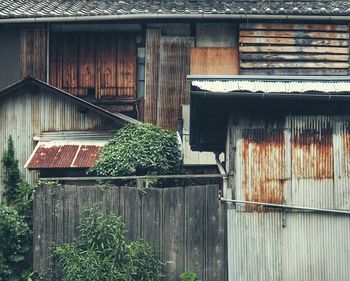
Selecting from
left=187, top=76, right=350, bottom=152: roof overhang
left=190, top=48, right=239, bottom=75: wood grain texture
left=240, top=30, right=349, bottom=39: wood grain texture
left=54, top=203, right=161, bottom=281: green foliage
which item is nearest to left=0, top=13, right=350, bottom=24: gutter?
left=240, top=30, right=349, bottom=39: wood grain texture

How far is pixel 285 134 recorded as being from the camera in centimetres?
1023

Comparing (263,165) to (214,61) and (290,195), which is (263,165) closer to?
(290,195)

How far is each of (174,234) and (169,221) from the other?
0.79 feet

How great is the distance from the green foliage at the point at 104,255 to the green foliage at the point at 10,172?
13.8ft

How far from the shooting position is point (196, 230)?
10.2 meters

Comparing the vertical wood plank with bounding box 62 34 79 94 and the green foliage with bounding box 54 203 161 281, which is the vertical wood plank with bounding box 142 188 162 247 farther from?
the vertical wood plank with bounding box 62 34 79 94

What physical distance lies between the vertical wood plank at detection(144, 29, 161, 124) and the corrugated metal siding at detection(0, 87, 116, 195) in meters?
3.14

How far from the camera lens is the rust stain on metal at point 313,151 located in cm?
1015

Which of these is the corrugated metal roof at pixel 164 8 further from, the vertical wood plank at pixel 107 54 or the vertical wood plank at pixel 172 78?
the vertical wood plank at pixel 172 78

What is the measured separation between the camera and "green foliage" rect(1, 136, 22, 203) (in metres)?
14.1

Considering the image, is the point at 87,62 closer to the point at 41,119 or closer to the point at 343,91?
the point at 41,119

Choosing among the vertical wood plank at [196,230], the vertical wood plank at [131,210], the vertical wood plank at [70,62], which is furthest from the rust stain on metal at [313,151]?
the vertical wood plank at [70,62]

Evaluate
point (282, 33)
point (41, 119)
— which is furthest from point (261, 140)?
point (282, 33)

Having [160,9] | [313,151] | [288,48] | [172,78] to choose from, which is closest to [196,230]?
[313,151]
